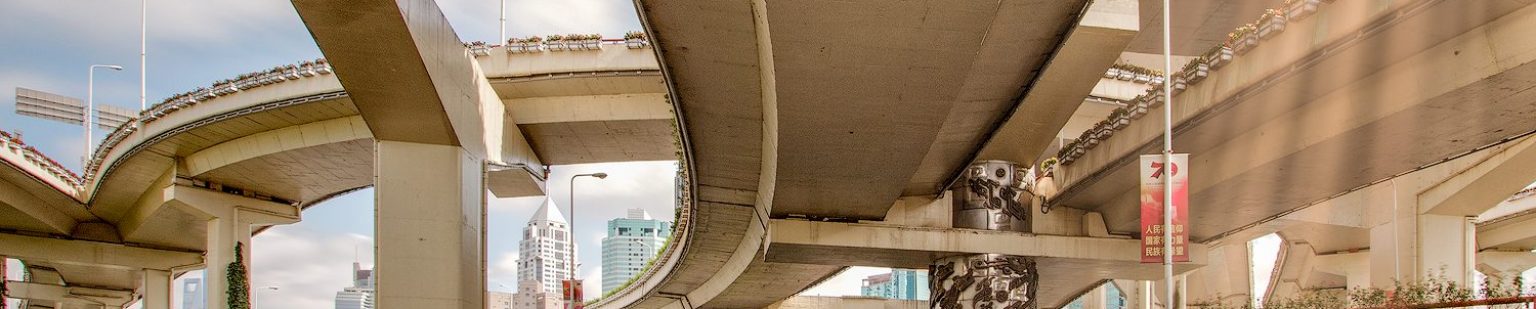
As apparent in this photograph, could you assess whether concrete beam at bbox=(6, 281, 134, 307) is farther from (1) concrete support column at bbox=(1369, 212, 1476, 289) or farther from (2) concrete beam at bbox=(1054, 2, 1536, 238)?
(1) concrete support column at bbox=(1369, 212, 1476, 289)

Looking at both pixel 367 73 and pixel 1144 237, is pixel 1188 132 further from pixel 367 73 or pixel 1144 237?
pixel 367 73

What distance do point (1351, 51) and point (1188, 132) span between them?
201 inches

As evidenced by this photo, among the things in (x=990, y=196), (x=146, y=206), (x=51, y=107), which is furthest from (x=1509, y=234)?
(x=51, y=107)

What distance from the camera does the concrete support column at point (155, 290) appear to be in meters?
53.5

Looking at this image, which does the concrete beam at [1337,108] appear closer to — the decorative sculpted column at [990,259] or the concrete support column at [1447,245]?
the decorative sculpted column at [990,259]

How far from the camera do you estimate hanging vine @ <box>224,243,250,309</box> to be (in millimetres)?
42312

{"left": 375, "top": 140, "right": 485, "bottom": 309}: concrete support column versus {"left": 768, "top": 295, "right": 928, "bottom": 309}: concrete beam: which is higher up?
{"left": 375, "top": 140, "right": 485, "bottom": 309}: concrete support column

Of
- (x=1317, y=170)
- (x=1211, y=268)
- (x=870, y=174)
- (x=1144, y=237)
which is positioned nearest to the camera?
(x=1144, y=237)

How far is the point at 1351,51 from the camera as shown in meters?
19.2

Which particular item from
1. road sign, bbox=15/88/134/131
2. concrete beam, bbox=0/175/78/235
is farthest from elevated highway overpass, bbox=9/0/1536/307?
road sign, bbox=15/88/134/131

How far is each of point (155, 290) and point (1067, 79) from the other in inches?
1803

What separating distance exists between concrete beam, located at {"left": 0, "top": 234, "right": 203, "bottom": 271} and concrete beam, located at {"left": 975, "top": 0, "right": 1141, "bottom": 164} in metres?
39.9

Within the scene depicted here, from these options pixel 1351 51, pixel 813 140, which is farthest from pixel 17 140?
pixel 1351 51

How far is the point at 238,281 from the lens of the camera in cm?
4291
